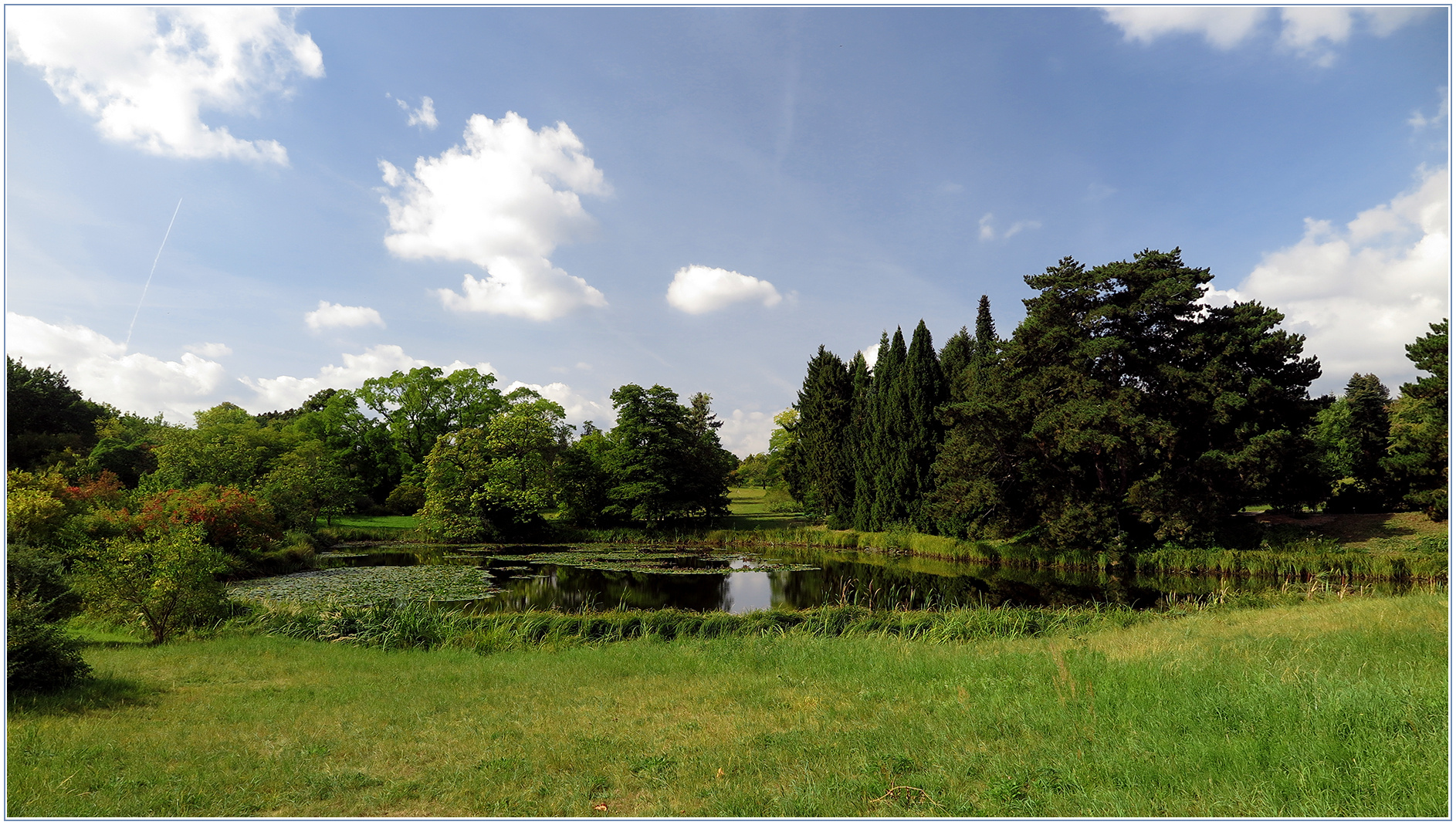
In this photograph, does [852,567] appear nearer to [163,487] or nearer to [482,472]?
[482,472]

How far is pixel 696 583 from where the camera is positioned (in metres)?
22.3

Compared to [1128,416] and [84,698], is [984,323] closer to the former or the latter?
[1128,416]

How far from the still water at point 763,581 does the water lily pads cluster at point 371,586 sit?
94 cm

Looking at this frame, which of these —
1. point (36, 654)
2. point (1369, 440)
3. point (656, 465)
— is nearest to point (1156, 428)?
point (1369, 440)

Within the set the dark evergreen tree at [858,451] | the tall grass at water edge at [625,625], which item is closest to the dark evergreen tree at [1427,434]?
the tall grass at water edge at [625,625]

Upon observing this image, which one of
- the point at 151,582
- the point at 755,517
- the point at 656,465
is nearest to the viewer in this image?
the point at 151,582

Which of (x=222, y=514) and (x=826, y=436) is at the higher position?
(x=826, y=436)

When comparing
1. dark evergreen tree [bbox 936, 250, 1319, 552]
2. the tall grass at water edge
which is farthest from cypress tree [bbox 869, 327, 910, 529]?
the tall grass at water edge

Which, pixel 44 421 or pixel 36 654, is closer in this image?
pixel 36 654

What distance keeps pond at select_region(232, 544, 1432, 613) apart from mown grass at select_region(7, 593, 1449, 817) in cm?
683

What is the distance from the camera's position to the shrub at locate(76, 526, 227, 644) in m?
11.0

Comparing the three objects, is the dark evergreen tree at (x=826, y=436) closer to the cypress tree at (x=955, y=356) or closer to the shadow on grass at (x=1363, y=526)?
the cypress tree at (x=955, y=356)

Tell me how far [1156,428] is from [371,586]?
86.2ft

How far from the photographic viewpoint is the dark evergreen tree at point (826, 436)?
39562mm
